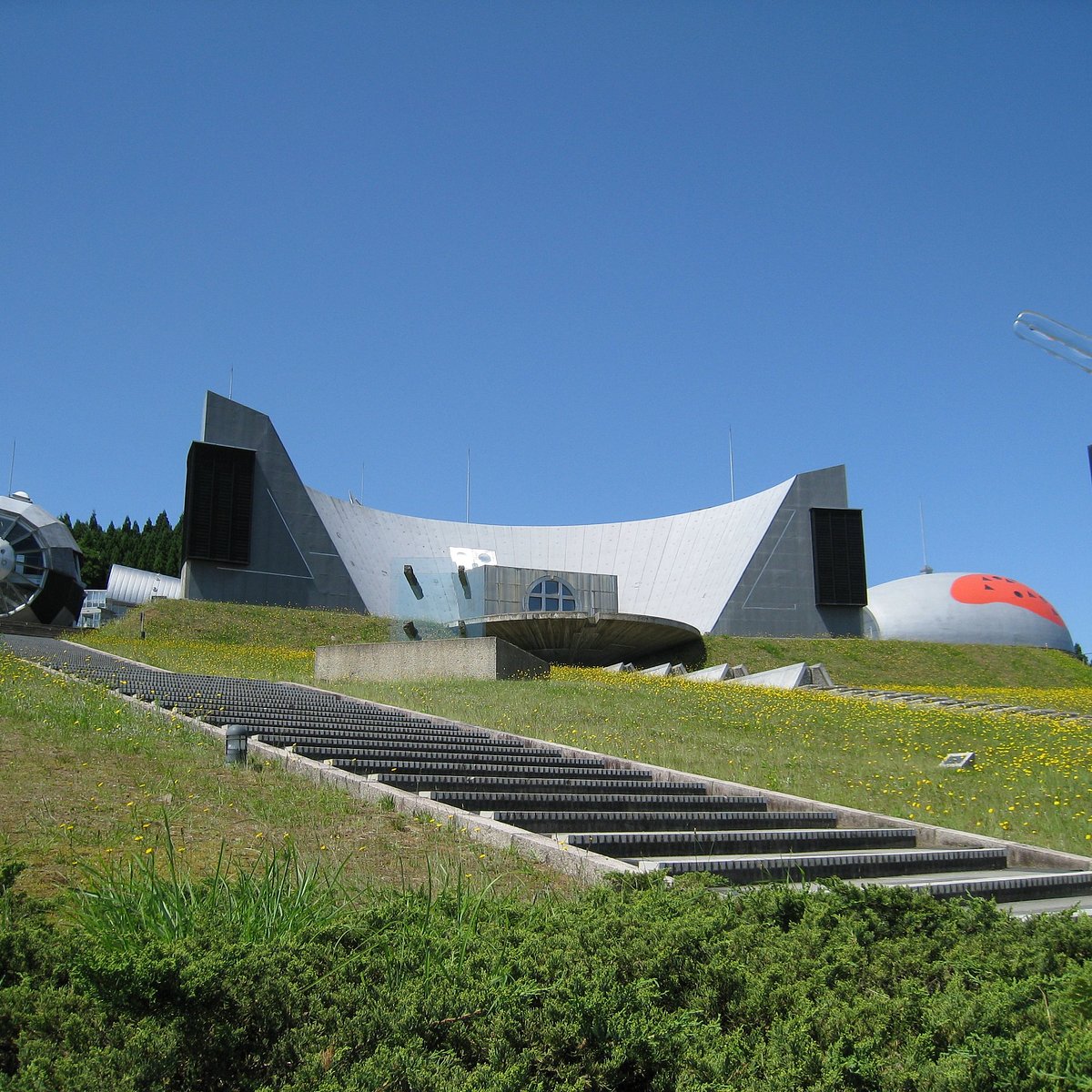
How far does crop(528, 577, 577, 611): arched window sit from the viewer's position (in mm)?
30875

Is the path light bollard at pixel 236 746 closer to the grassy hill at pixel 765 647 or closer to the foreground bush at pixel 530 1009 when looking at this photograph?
the foreground bush at pixel 530 1009

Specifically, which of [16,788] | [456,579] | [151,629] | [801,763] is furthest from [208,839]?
[151,629]

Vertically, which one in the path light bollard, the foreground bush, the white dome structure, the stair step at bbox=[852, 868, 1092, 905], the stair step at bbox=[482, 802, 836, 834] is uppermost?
the white dome structure

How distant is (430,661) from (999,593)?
35.2 meters

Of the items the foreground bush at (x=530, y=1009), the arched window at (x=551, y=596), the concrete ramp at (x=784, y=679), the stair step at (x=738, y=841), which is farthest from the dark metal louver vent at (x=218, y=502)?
the foreground bush at (x=530, y=1009)

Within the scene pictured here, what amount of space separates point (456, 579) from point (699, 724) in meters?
14.6

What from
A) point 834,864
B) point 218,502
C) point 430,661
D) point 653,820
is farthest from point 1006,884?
point 218,502

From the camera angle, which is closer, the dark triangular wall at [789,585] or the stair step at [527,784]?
the stair step at [527,784]

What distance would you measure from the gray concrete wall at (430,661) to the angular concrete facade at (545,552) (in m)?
6.34

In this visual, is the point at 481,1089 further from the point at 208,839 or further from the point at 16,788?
the point at 16,788

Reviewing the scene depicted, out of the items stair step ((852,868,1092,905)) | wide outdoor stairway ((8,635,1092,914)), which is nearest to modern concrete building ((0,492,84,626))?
wide outdoor stairway ((8,635,1092,914))

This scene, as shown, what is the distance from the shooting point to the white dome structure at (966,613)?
43.7m

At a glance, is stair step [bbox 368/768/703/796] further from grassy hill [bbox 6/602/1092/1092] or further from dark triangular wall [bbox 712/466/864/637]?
dark triangular wall [bbox 712/466/864/637]

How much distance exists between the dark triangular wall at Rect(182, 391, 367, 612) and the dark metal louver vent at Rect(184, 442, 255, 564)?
326mm
